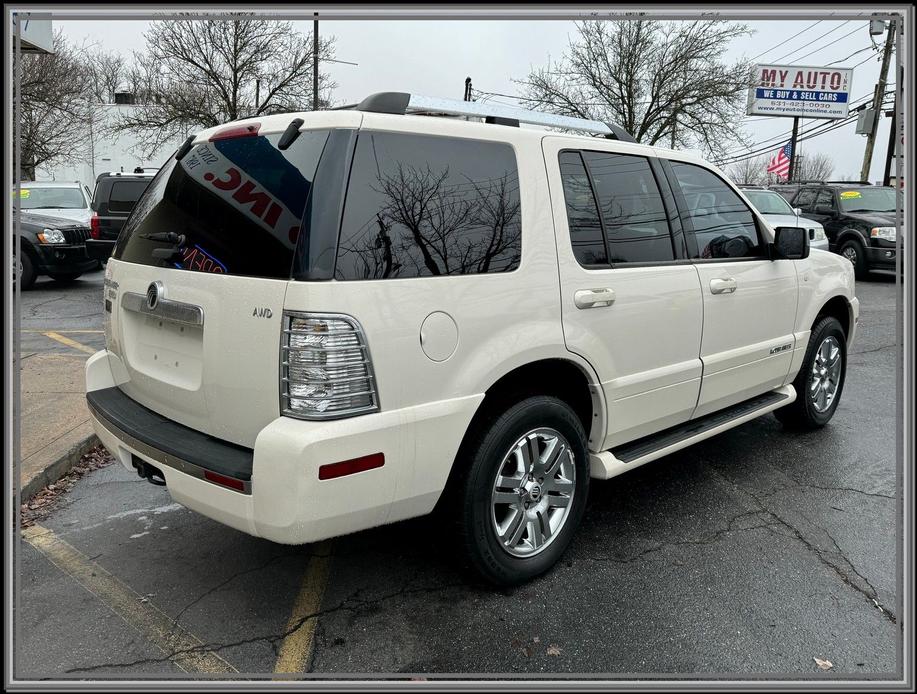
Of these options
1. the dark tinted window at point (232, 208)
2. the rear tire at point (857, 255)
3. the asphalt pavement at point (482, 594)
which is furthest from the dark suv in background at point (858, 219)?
the dark tinted window at point (232, 208)

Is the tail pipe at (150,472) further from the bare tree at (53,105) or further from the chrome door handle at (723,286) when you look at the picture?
the bare tree at (53,105)

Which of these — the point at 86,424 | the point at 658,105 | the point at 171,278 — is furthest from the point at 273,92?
the point at 171,278

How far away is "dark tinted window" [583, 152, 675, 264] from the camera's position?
3502 mm

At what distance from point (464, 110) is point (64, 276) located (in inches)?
485

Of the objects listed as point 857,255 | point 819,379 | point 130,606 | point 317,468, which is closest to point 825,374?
point 819,379

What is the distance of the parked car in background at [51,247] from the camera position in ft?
40.2

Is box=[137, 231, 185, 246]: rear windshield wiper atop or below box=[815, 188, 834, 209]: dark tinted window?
below

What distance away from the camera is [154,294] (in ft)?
9.96

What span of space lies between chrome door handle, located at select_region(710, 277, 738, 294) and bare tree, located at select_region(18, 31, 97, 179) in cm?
2494

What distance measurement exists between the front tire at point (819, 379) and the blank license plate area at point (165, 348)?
407 cm

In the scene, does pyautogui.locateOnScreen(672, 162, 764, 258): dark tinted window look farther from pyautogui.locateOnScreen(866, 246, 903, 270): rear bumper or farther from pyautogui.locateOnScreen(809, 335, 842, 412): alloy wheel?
pyautogui.locateOnScreen(866, 246, 903, 270): rear bumper

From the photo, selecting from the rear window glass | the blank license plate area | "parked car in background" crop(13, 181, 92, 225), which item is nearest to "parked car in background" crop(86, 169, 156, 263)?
"parked car in background" crop(13, 181, 92, 225)

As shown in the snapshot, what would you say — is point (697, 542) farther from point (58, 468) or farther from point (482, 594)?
point (58, 468)

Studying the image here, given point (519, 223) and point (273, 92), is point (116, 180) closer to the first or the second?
point (519, 223)
